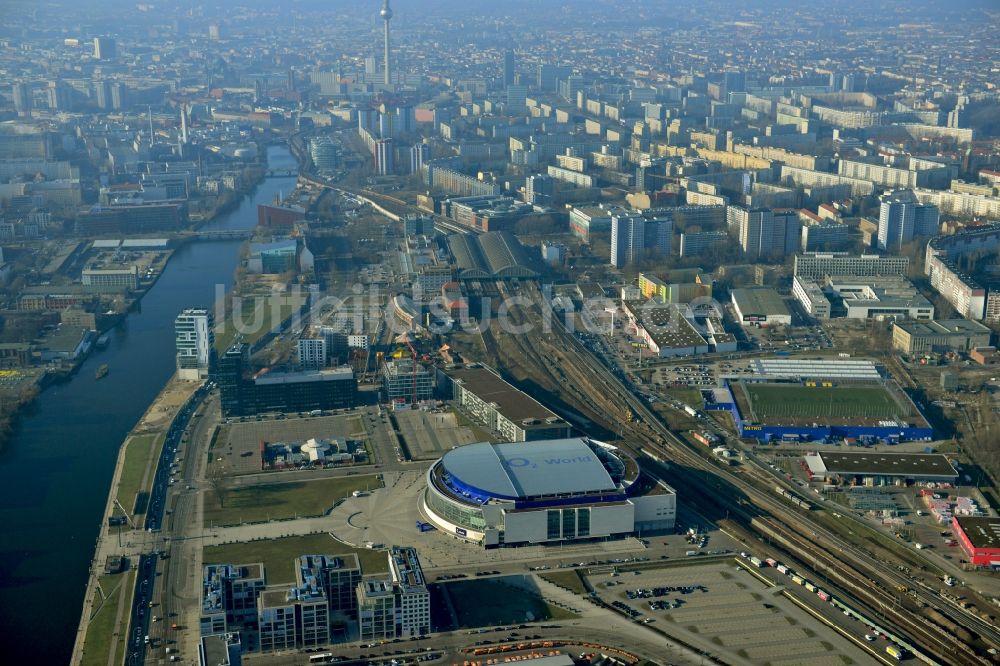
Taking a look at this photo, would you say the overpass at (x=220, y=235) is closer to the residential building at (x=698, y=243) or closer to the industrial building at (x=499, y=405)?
the residential building at (x=698, y=243)

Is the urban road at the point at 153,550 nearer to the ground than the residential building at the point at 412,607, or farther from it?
nearer to the ground

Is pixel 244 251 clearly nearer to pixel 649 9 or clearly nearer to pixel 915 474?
pixel 915 474

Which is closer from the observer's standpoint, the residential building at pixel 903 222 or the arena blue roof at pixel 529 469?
the arena blue roof at pixel 529 469

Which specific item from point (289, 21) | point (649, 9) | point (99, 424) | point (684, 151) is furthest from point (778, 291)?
point (649, 9)

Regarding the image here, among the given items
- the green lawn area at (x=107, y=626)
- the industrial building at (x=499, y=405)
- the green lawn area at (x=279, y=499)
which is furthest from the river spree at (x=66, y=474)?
the industrial building at (x=499, y=405)

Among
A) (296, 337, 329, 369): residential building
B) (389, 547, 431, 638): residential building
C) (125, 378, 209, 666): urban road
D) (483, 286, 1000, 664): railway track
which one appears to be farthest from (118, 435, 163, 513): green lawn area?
(483, 286, 1000, 664): railway track

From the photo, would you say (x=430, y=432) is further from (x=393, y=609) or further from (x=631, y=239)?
(x=631, y=239)
